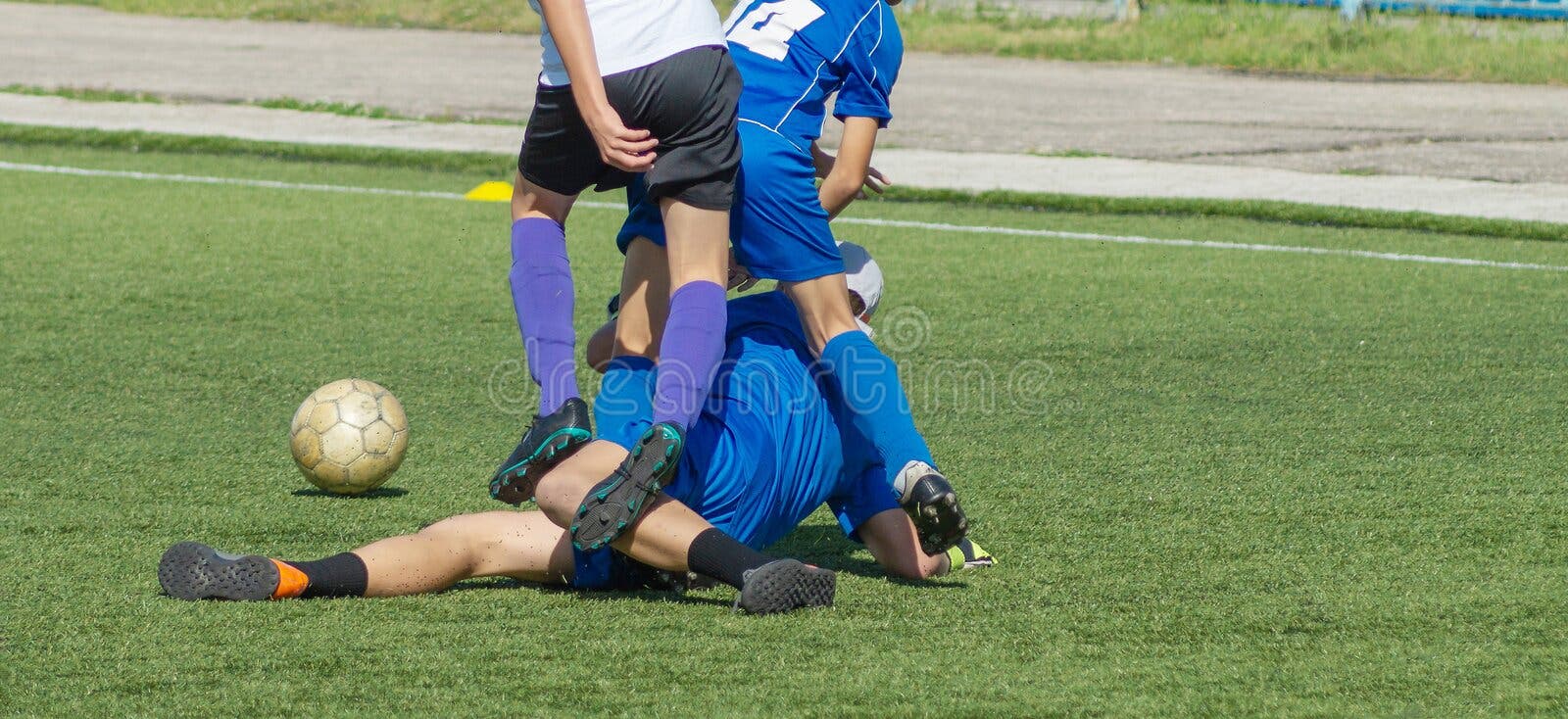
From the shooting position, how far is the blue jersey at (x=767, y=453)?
12.9ft

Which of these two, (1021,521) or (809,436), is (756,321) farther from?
(1021,521)

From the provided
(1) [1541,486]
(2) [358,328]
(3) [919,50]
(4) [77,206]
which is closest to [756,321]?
(1) [1541,486]

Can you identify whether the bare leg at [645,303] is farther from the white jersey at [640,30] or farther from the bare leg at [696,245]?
the white jersey at [640,30]

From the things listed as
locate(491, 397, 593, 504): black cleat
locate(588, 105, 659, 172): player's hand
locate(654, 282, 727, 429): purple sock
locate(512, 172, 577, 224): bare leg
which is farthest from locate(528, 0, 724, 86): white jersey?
locate(491, 397, 593, 504): black cleat

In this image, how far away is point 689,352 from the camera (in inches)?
153

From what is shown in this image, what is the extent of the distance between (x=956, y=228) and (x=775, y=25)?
5658 mm

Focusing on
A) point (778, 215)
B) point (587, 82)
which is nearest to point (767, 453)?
point (778, 215)

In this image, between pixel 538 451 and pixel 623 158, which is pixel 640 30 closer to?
pixel 623 158

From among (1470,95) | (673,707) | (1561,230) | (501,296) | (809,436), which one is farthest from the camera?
(1470,95)

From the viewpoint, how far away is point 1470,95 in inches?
703

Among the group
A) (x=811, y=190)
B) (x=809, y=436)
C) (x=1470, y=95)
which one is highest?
(x=811, y=190)

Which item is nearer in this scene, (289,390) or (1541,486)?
(1541,486)

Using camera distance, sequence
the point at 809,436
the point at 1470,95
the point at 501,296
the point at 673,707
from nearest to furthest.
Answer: the point at 673,707
the point at 809,436
the point at 501,296
the point at 1470,95

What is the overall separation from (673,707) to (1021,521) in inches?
64.7
